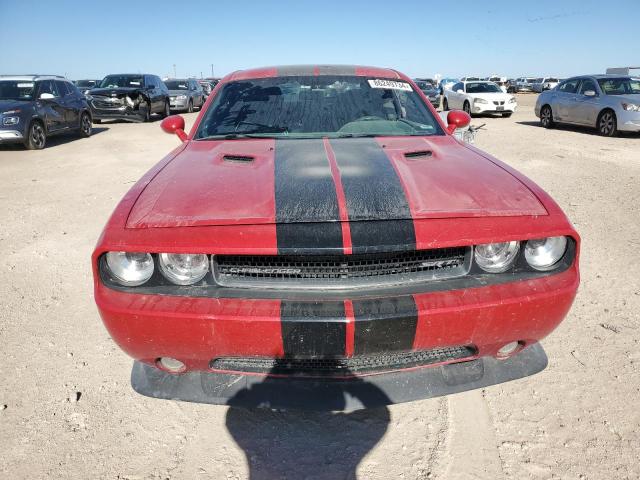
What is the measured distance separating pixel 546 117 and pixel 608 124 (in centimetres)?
234

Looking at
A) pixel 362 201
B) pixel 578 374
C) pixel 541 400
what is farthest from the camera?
pixel 578 374

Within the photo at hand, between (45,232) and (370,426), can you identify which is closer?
(370,426)

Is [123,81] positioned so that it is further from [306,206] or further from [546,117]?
[306,206]

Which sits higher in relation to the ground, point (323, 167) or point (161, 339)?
point (323, 167)

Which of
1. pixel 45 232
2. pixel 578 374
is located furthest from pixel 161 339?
pixel 45 232

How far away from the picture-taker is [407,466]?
6.18 feet

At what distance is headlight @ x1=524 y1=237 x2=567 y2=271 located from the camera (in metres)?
1.87

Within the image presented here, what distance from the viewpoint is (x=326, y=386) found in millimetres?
1838

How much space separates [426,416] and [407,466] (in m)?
0.34

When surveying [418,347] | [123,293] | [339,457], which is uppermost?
[123,293]

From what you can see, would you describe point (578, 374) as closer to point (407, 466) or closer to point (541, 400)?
point (541, 400)

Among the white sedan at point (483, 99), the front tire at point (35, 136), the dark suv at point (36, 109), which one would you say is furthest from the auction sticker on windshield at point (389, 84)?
the white sedan at point (483, 99)

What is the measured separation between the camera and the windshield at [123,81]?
15.1 meters

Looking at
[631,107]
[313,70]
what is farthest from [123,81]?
[631,107]
